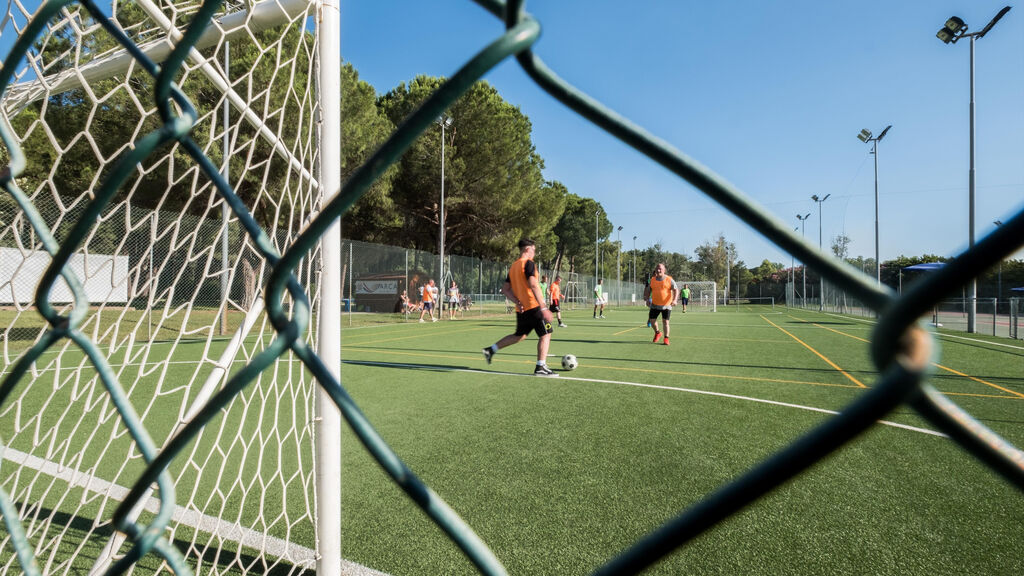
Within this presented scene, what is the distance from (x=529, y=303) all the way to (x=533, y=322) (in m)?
0.28

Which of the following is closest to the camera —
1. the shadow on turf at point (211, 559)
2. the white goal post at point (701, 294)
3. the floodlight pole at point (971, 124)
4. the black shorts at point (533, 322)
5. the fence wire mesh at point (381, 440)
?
the fence wire mesh at point (381, 440)

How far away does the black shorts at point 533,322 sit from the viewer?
6.75m

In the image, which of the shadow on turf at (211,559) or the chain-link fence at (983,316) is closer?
the shadow on turf at (211,559)

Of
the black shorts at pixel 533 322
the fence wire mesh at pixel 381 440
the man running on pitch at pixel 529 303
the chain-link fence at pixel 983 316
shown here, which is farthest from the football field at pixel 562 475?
the chain-link fence at pixel 983 316

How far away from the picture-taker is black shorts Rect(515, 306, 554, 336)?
675 centimetres

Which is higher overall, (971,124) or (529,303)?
(971,124)

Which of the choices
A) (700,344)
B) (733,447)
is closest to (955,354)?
(700,344)

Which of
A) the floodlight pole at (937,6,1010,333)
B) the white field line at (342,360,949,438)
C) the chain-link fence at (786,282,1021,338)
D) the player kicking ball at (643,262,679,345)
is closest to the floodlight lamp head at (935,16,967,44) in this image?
the floodlight pole at (937,6,1010,333)

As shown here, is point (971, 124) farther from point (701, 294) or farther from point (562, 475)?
point (701, 294)

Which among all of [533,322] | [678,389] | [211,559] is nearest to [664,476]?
[211,559]

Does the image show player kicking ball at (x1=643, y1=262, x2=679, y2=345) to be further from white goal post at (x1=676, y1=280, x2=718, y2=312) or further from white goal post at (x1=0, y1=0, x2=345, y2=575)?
white goal post at (x1=676, y1=280, x2=718, y2=312)

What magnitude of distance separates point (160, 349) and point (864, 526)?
34.2 feet

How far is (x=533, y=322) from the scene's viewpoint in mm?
6934

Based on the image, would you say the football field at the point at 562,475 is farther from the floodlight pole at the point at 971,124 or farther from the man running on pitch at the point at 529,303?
the floodlight pole at the point at 971,124
